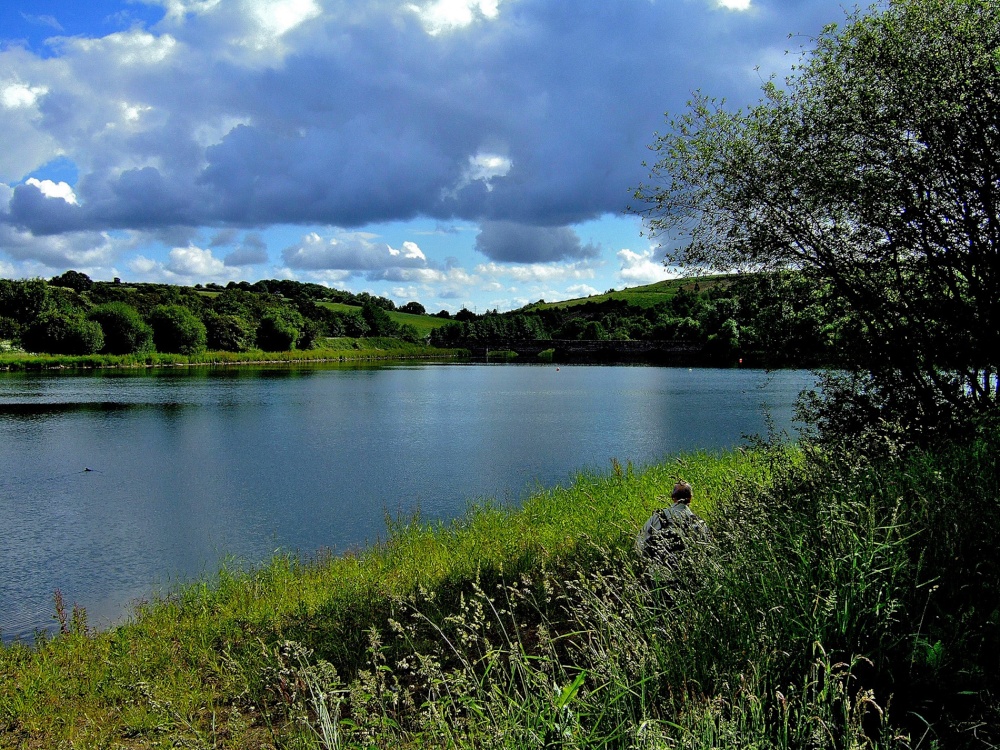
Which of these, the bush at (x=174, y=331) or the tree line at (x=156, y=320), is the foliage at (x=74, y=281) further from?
the bush at (x=174, y=331)

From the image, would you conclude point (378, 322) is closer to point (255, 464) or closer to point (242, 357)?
point (242, 357)

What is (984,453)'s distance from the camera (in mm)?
6910

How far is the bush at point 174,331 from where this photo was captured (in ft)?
396

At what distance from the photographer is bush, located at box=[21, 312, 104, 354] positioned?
106 metres

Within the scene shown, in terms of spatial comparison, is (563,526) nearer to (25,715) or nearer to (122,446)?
(25,715)

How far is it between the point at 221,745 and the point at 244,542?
12.5 metres

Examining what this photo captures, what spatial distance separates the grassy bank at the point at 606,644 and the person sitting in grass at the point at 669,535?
0.37 meters

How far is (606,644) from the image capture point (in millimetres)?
5215

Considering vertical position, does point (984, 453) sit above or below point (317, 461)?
above

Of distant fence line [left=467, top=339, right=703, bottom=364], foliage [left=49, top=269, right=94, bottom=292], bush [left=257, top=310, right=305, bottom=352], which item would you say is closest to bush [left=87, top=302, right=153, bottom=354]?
bush [left=257, top=310, right=305, bottom=352]

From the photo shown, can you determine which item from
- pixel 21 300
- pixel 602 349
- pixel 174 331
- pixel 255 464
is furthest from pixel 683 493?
pixel 602 349

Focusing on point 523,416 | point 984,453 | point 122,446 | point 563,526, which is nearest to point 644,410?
point 523,416

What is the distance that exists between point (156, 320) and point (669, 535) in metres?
131

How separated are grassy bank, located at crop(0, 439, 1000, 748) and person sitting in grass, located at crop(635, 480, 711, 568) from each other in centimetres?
37
